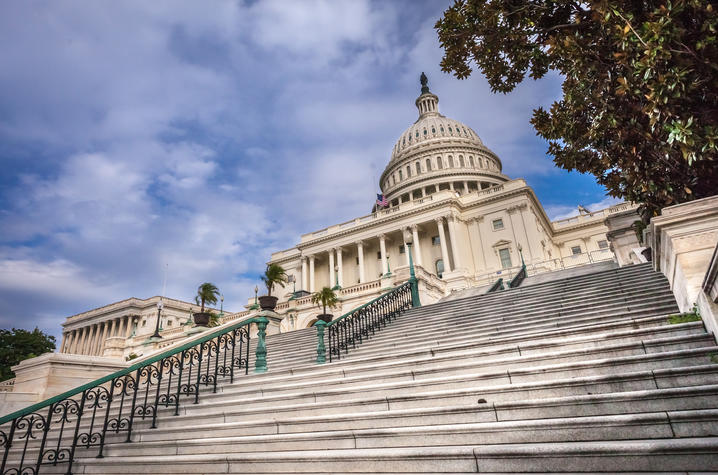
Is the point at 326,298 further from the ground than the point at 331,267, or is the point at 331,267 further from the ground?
the point at 331,267

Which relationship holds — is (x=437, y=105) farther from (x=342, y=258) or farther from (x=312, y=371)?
(x=312, y=371)

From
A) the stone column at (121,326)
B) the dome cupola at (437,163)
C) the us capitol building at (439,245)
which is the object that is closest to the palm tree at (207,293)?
the us capitol building at (439,245)

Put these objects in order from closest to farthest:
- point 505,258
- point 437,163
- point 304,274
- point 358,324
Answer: point 358,324 < point 505,258 < point 304,274 < point 437,163

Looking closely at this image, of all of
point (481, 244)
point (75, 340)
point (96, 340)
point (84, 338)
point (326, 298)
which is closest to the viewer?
point (326, 298)

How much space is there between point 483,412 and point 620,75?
4.42 m

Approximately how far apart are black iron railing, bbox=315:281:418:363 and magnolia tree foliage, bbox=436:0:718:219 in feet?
21.0

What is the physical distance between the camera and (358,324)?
11.5m

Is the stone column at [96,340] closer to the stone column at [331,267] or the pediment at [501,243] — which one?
the stone column at [331,267]

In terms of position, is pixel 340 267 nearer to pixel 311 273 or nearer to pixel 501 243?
pixel 311 273

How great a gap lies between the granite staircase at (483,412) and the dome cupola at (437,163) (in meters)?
61.0

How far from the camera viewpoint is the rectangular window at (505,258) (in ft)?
137

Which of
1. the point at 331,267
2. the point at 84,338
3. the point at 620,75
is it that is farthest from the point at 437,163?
the point at 84,338

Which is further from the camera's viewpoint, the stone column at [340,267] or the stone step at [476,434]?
the stone column at [340,267]

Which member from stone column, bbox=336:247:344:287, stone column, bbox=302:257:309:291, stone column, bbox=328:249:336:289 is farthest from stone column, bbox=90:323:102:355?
stone column, bbox=336:247:344:287
